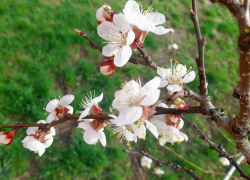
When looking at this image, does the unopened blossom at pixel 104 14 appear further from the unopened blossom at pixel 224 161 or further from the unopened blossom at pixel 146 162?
the unopened blossom at pixel 224 161

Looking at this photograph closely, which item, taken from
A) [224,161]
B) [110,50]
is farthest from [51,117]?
[224,161]

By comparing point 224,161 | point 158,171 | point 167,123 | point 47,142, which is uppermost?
point 167,123

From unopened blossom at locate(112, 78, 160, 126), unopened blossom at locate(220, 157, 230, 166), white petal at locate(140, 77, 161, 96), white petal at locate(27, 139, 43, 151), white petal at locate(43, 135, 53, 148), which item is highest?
white petal at locate(140, 77, 161, 96)

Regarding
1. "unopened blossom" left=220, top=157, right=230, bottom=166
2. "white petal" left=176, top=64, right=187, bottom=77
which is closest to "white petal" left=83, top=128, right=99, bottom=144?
"white petal" left=176, top=64, right=187, bottom=77

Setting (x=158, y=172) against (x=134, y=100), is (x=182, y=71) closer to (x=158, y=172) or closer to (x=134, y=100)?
(x=134, y=100)

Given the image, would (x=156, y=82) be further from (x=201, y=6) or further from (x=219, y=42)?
(x=201, y=6)

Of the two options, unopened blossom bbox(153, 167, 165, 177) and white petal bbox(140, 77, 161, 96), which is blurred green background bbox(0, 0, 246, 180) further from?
white petal bbox(140, 77, 161, 96)
